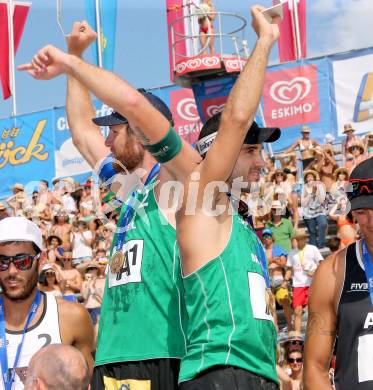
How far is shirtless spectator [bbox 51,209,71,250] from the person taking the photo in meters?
16.4

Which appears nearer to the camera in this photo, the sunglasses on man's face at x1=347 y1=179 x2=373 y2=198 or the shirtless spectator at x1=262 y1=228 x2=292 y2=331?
the sunglasses on man's face at x1=347 y1=179 x2=373 y2=198

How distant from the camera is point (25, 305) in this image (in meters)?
4.41

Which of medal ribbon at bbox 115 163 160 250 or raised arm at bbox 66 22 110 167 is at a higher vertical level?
raised arm at bbox 66 22 110 167

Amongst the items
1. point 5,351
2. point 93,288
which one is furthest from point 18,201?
point 5,351

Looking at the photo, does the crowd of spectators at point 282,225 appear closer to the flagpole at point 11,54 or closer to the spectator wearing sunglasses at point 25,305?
the spectator wearing sunglasses at point 25,305

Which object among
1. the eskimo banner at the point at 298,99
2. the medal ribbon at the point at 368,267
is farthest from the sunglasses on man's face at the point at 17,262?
the eskimo banner at the point at 298,99

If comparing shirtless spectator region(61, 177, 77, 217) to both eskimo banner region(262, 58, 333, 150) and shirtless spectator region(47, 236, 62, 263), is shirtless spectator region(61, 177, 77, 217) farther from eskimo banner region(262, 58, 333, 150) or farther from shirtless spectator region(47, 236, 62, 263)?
eskimo banner region(262, 58, 333, 150)

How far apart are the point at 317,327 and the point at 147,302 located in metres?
0.92

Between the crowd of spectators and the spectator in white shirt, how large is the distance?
1 cm

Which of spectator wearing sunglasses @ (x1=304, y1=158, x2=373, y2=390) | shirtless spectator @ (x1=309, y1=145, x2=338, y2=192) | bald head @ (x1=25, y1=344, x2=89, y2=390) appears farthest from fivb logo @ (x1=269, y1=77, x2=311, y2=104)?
bald head @ (x1=25, y1=344, x2=89, y2=390)

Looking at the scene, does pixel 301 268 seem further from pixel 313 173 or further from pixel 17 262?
pixel 17 262

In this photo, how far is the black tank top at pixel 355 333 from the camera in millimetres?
3627

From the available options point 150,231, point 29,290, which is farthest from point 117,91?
point 29,290

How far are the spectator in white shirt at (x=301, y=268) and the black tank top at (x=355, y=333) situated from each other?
8492 mm
